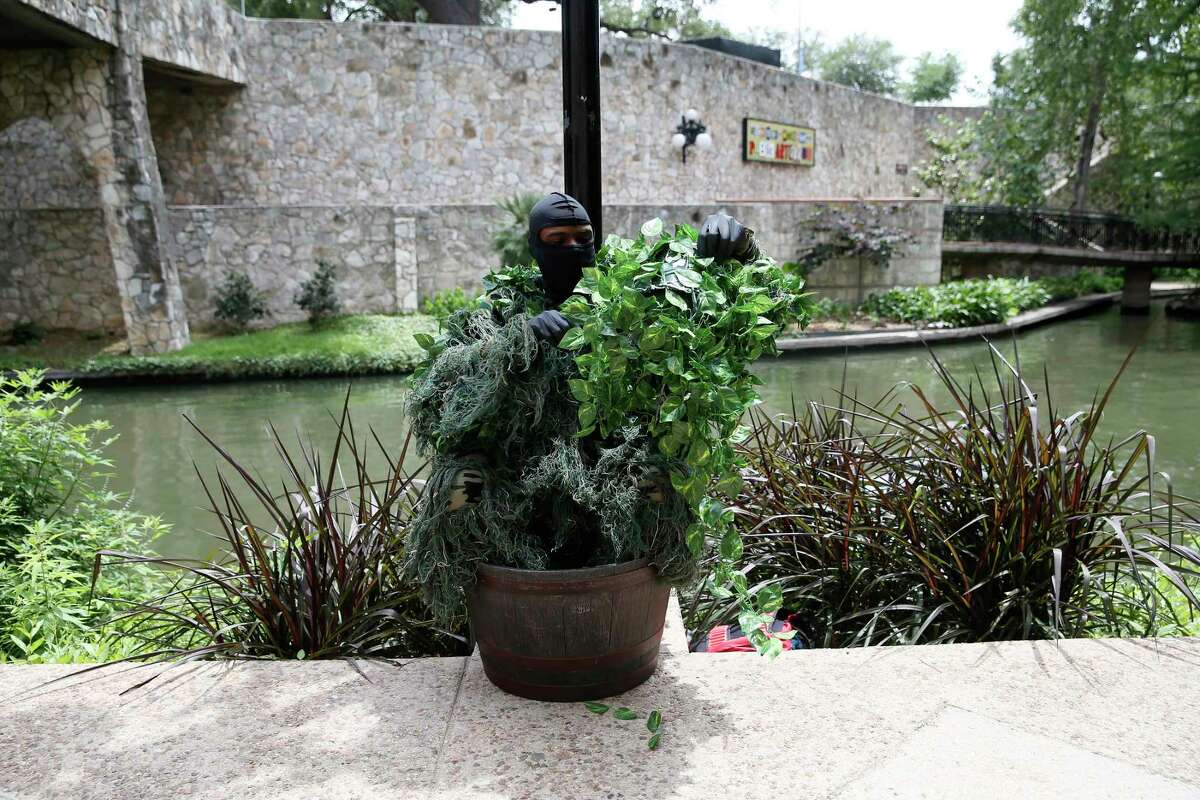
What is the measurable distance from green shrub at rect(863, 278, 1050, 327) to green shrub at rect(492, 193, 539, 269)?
6324mm

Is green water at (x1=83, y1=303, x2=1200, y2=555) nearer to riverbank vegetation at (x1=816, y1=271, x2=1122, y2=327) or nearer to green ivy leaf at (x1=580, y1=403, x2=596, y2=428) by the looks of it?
riverbank vegetation at (x1=816, y1=271, x2=1122, y2=327)

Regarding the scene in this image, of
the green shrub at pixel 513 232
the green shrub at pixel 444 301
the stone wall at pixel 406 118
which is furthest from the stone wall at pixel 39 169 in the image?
the green shrub at pixel 513 232

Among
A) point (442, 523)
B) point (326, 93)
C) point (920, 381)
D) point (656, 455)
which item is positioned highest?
point (326, 93)

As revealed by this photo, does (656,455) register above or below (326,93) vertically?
below

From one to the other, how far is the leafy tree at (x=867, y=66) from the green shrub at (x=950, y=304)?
96.4ft

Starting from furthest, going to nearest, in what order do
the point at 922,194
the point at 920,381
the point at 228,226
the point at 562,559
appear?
the point at 922,194 < the point at 228,226 < the point at 920,381 < the point at 562,559

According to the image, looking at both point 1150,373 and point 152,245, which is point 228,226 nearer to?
point 152,245

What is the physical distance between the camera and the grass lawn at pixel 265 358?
444 inches

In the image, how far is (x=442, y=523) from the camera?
2127 mm

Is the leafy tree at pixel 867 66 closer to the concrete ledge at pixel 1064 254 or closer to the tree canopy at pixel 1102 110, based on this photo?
the tree canopy at pixel 1102 110

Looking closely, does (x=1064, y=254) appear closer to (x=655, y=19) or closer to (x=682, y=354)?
(x=655, y=19)

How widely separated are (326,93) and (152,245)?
5078 millimetres

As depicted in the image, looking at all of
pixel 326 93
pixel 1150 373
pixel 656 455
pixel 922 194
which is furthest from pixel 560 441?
pixel 922 194

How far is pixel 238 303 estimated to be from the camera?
13.0m
